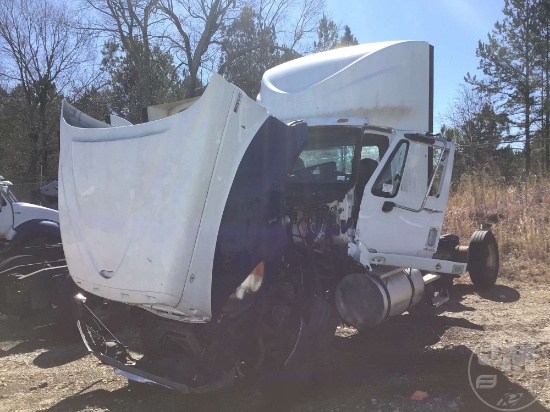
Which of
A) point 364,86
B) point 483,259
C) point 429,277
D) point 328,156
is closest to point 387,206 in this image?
point 328,156

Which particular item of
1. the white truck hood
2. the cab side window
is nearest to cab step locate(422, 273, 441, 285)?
the cab side window

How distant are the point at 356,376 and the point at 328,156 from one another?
228cm

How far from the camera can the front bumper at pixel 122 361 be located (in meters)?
3.87

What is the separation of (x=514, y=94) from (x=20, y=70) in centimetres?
2790

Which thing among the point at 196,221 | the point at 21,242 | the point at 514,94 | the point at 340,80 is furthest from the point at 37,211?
the point at 514,94

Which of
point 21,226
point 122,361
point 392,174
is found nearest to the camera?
point 122,361

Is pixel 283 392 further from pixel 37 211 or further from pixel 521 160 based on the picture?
pixel 521 160

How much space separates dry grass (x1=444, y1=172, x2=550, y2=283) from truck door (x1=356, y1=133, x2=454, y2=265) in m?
4.49

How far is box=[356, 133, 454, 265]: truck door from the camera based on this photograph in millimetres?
5543

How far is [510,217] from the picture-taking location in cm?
1276

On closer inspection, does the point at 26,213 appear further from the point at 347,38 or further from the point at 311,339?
the point at 347,38

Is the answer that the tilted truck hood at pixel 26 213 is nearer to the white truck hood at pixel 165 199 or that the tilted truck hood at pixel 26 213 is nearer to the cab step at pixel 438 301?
the white truck hood at pixel 165 199

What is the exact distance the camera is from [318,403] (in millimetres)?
4426

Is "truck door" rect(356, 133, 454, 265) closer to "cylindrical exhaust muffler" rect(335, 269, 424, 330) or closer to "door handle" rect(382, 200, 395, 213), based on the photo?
"door handle" rect(382, 200, 395, 213)
